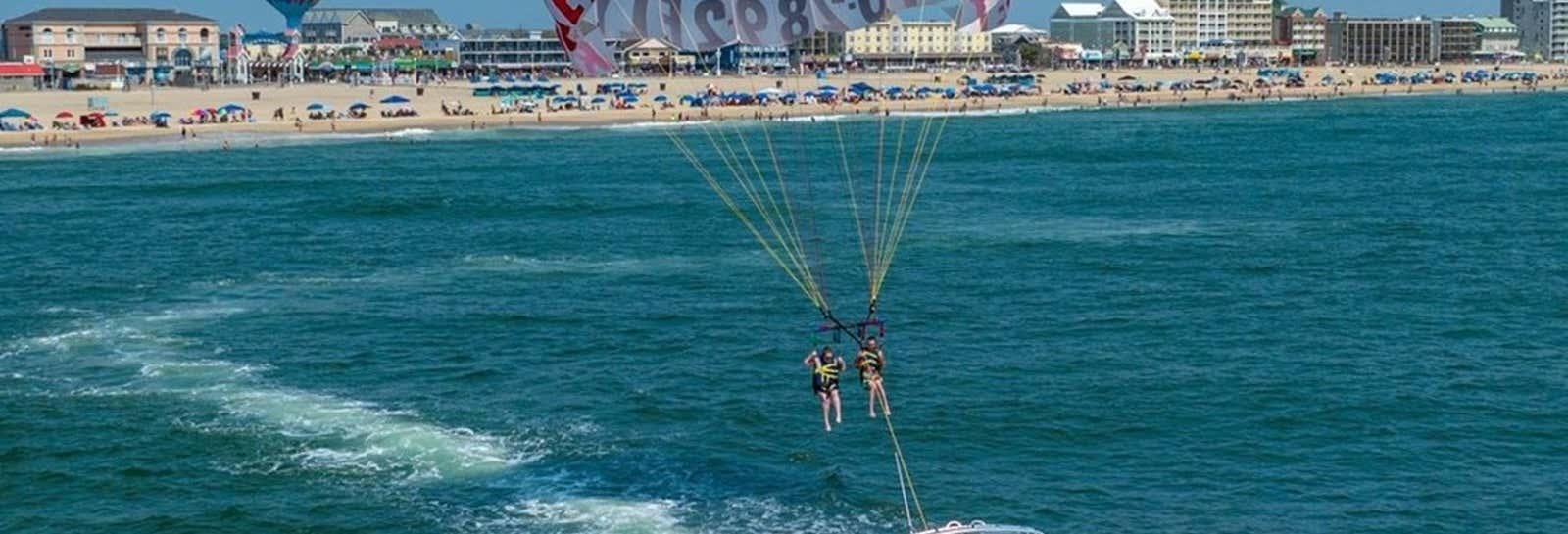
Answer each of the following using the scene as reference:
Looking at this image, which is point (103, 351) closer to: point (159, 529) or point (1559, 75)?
point (159, 529)

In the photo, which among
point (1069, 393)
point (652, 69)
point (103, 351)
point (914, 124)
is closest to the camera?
point (1069, 393)

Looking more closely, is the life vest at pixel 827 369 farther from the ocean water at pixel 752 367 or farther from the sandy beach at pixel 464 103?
the sandy beach at pixel 464 103

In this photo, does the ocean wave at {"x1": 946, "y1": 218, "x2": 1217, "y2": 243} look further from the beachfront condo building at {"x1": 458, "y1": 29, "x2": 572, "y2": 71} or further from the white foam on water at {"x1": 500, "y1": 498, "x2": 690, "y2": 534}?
the beachfront condo building at {"x1": 458, "y1": 29, "x2": 572, "y2": 71}

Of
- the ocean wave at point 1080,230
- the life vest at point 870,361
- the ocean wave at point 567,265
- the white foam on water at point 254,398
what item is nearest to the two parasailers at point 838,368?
the life vest at point 870,361

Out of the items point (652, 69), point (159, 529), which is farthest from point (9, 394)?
point (652, 69)

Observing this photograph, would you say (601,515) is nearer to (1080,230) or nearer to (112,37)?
(1080,230)

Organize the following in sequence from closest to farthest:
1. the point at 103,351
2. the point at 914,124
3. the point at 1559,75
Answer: the point at 103,351, the point at 914,124, the point at 1559,75
